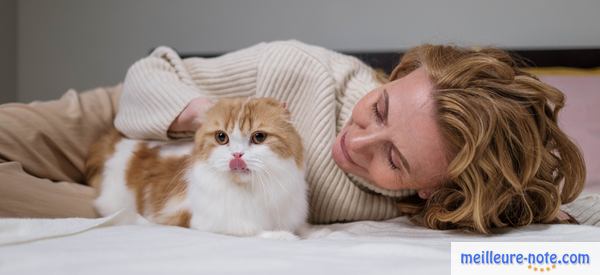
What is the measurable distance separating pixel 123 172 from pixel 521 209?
1.02m

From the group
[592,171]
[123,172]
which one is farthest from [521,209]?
[123,172]

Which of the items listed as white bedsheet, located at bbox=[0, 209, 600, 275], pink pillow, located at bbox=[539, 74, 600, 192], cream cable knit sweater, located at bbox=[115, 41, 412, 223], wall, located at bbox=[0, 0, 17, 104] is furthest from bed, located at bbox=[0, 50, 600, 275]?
wall, located at bbox=[0, 0, 17, 104]

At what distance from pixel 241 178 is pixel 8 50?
7.28 ft

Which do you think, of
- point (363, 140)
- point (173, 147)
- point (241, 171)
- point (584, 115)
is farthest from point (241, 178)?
point (584, 115)

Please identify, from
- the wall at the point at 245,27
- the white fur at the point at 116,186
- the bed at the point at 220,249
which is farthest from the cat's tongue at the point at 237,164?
the wall at the point at 245,27

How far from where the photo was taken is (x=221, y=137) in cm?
107

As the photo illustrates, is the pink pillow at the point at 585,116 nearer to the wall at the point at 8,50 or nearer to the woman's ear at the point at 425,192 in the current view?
the woman's ear at the point at 425,192

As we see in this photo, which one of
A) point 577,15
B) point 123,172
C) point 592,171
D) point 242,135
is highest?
point 577,15

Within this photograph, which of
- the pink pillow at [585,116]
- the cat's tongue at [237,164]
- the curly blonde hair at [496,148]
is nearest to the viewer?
the cat's tongue at [237,164]

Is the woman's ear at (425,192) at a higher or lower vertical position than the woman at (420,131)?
lower

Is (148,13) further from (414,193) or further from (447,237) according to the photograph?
(447,237)

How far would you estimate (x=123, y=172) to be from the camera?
142cm

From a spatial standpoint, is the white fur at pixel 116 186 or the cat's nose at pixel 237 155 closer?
the cat's nose at pixel 237 155

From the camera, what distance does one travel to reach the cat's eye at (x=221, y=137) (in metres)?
1.06
